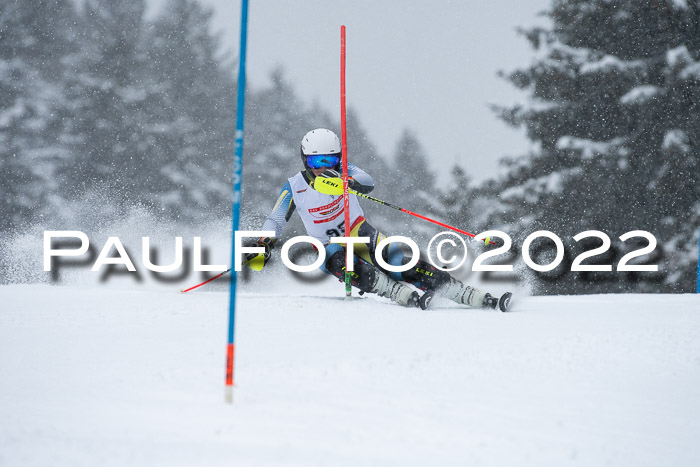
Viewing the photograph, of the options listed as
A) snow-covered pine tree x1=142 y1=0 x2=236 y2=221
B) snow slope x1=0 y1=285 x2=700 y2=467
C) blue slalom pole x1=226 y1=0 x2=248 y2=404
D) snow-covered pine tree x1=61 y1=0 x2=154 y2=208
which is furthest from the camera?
snow-covered pine tree x1=142 y1=0 x2=236 y2=221

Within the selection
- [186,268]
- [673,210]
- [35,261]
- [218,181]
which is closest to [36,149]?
[218,181]

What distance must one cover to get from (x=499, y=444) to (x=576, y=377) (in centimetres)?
113

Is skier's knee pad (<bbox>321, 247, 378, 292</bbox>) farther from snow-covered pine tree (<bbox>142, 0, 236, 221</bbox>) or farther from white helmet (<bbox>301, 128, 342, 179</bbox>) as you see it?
snow-covered pine tree (<bbox>142, 0, 236, 221</bbox>)

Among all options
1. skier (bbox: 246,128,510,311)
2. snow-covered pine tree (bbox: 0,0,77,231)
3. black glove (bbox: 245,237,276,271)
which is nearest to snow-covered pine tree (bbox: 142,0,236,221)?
snow-covered pine tree (bbox: 0,0,77,231)

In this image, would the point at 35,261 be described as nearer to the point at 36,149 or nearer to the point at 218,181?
the point at 36,149

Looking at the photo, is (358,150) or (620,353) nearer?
(620,353)

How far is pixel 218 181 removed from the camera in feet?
90.5

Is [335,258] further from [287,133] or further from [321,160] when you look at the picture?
[287,133]

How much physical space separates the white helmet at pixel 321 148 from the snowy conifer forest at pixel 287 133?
9278 mm

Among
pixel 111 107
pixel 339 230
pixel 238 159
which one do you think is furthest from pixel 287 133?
pixel 238 159

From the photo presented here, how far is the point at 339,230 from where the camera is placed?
6852 mm

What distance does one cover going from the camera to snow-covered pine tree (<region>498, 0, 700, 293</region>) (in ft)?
50.2

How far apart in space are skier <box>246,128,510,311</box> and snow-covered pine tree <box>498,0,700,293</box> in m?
9.60

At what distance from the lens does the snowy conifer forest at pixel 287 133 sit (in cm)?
1566
